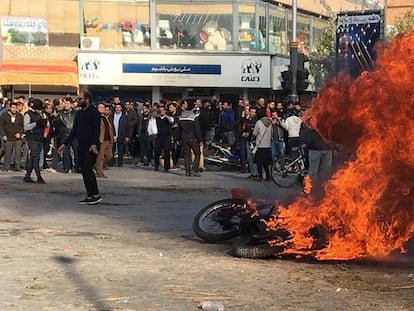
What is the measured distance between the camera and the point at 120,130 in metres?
19.8

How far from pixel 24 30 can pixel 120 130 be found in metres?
13.8

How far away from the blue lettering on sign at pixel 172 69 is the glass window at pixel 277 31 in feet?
10.1

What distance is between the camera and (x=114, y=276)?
661 centimetres

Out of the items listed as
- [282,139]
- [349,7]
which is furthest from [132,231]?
[349,7]

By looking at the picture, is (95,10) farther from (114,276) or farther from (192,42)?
(114,276)

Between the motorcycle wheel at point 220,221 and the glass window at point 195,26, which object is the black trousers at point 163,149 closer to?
the motorcycle wheel at point 220,221

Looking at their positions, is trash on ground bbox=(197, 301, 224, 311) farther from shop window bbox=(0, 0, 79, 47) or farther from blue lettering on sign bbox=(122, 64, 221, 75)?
shop window bbox=(0, 0, 79, 47)

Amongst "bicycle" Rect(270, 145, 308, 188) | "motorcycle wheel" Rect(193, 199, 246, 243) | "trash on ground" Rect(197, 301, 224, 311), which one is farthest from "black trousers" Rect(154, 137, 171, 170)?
"trash on ground" Rect(197, 301, 224, 311)

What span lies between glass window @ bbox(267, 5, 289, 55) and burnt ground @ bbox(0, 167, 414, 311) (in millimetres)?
23650

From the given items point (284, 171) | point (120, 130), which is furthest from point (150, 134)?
point (284, 171)

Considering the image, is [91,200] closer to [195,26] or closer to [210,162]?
[210,162]

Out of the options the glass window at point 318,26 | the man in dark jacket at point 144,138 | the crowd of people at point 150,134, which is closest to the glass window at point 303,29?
the glass window at point 318,26

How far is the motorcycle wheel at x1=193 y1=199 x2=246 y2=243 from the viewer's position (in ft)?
26.2

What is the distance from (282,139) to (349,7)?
27.4 meters
